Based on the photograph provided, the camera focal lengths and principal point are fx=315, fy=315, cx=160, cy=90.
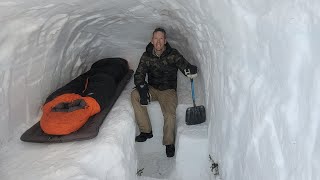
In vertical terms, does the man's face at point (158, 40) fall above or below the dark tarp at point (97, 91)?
above

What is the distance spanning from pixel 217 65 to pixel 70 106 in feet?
5.11

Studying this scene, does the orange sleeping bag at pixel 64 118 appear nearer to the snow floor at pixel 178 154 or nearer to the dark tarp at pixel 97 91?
the dark tarp at pixel 97 91

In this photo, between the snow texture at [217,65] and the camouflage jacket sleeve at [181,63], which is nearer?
Result: the snow texture at [217,65]

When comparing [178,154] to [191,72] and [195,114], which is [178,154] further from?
[191,72]

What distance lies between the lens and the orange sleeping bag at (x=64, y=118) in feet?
10.0

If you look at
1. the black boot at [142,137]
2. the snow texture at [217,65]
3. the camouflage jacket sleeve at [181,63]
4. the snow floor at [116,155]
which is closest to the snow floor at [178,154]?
the snow floor at [116,155]

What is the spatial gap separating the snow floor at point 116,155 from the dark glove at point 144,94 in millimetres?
186

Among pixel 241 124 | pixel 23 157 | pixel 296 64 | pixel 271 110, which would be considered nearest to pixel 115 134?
pixel 23 157

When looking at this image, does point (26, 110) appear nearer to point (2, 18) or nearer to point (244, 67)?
point (2, 18)

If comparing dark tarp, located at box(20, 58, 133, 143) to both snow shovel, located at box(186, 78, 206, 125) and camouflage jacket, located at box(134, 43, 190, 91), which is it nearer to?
camouflage jacket, located at box(134, 43, 190, 91)

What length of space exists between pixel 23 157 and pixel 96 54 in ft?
9.41

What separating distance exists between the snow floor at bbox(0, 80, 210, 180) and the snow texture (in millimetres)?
21

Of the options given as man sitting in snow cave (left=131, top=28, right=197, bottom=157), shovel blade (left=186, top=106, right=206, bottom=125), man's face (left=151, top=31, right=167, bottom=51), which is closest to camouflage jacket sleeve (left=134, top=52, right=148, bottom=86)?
man sitting in snow cave (left=131, top=28, right=197, bottom=157)

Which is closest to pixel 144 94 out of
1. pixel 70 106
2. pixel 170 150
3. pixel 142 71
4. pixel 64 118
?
pixel 142 71
